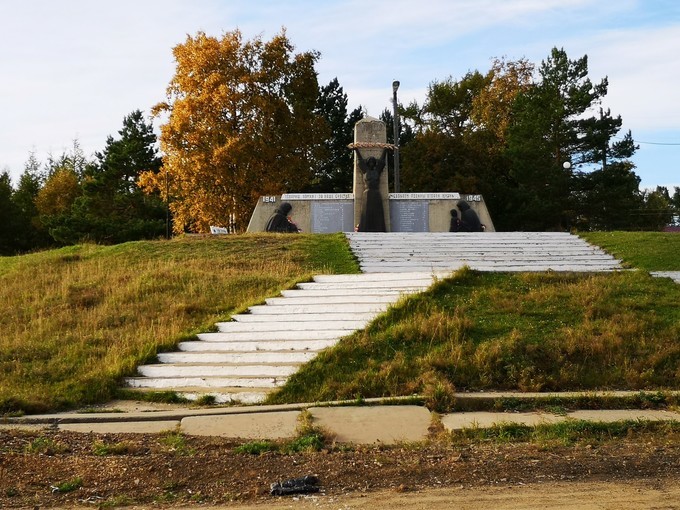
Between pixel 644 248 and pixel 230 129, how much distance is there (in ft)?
67.7

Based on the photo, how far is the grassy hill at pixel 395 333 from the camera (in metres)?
8.23

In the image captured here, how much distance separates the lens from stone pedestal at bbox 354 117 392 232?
80.7 feet

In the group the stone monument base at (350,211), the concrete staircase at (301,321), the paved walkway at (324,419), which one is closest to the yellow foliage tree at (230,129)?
the stone monument base at (350,211)

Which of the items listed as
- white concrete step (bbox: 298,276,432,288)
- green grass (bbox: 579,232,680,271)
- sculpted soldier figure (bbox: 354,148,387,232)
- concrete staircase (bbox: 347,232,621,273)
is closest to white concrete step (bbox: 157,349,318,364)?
white concrete step (bbox: 298,276,432,288)

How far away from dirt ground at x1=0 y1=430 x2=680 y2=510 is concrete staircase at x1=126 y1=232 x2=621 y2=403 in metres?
2.49

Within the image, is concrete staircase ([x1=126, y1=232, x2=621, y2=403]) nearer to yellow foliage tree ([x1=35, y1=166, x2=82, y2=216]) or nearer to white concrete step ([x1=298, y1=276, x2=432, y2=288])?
white concrete step ([x1=298, y1=276, x2=432, y2=288])

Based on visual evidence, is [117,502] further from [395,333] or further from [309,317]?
[309,317]

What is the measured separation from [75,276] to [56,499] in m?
11.3

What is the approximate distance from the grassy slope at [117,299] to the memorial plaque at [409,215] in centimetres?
561

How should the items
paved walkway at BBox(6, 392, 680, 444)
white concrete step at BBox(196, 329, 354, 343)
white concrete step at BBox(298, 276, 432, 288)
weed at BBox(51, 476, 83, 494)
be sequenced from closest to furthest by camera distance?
1. weed at BBox(51, 476, 83, 494)
2. paved walkway at BBox(6, 392, 680, 444)
3. white concrete step at BBox(196, 329, 354, 343)
4. white concrete step at BBox(298, 276, 432, 288)


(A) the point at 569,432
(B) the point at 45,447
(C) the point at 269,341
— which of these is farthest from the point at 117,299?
(A) the point at 569,432

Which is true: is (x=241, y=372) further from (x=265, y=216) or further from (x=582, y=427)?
(x=265, y=216)

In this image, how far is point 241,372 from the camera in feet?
29.9

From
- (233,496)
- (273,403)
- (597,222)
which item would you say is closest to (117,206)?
(597,222)
